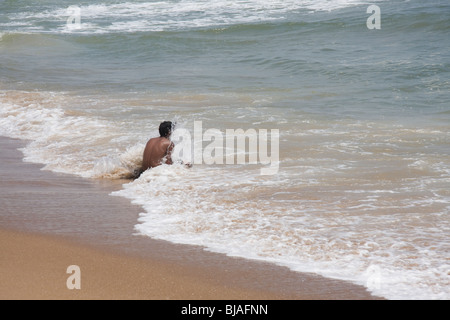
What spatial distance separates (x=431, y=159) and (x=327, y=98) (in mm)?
4783

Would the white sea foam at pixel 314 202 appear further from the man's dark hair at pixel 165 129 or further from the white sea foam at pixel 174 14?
the white sea foam at pixel 174 14

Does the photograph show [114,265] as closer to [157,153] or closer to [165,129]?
[157,153]

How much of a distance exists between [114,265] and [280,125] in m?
5.94

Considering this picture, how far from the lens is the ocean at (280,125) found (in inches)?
209

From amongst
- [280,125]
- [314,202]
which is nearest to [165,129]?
[314,202]

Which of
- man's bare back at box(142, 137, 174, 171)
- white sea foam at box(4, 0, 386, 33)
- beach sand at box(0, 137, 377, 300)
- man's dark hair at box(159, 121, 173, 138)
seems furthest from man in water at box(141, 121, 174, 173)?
white sea foam at box(4, 0, 386, 33)

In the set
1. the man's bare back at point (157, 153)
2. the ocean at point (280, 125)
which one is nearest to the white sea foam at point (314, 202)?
the ocean at point (280, 125)

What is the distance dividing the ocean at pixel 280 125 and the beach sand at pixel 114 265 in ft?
0.72

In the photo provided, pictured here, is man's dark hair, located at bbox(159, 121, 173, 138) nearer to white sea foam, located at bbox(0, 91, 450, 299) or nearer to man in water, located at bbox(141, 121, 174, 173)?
man in water, located at bbox(141, 121, 174, 173)

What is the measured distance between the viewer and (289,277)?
14.9 feet

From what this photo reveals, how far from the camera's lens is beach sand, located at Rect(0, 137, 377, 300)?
4203 mm

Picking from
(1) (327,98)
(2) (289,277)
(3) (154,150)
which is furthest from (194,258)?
(1) (327,98)

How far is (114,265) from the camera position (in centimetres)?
465
